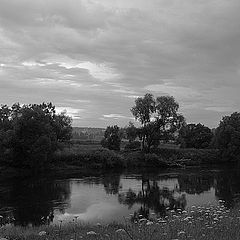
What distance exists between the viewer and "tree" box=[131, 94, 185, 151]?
76.8 m

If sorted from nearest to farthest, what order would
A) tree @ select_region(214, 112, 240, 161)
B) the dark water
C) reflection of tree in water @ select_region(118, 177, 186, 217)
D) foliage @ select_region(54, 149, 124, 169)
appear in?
1. the dark water
2. reflection of tree in water @ select_region(118, 177, 186, 217)
3. foliage @ select_region(54, 149, 124, 169)
4. tree @ select_region(214, 112, 240, 161)

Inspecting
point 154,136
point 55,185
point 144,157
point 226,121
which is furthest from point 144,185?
point 226,121

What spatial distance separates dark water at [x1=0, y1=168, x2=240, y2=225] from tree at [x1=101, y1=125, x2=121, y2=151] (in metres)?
23.8

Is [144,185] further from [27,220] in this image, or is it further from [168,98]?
[168,98]

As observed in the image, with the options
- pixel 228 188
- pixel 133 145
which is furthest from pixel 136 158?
pixel 228 188

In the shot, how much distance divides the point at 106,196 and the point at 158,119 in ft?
137

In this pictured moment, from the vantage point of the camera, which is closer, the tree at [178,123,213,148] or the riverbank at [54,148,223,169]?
the riverbank at [54,148,223,169]

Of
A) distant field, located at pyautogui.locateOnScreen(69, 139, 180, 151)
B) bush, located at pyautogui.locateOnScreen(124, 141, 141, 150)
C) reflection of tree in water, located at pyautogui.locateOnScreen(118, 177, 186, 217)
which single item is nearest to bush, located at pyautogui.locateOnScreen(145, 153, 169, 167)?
distant field, located at pyautogui.locateOnScreen(69, 139, 180, 151)

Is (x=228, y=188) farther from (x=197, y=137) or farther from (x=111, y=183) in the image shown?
(x=197, y=137)

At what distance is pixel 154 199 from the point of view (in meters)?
35.9

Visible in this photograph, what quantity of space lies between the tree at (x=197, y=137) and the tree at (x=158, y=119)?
9.87 m

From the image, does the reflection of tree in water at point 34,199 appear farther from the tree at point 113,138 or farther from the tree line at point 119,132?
the tree at point 113,138

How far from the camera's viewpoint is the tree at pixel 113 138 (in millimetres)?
78688

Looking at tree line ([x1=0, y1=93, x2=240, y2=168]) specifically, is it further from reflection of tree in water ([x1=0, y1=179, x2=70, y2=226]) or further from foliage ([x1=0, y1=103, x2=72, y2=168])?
reflection of tree in water ([x1=0, y1=179, x2=70, y2=226])
